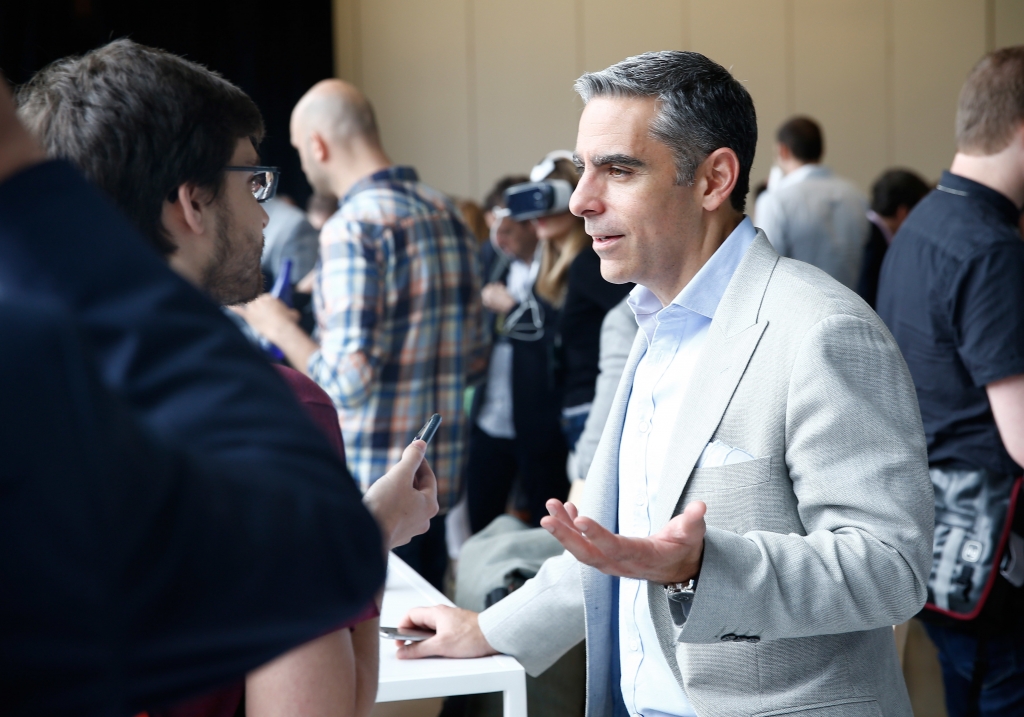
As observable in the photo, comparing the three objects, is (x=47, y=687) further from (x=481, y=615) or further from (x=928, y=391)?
(x=928, y=391)

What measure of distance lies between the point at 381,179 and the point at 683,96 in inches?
50.1

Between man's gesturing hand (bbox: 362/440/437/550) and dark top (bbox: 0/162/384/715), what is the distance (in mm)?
530

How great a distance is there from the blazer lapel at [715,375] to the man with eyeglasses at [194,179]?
32 centimetres

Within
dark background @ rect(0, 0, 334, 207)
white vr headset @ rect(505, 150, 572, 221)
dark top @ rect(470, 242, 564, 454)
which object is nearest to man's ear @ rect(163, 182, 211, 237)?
white vr headset @ rect(505, 150, 572, 221)

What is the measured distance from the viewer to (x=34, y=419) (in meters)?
0.32

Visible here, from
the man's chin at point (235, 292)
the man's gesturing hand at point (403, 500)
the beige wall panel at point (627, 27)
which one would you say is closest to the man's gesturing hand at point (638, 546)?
the man's gesturing hand at point (403, 500)

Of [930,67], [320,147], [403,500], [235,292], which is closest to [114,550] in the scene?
[403,500]

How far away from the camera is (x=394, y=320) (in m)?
2.41

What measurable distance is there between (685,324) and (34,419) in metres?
1.11

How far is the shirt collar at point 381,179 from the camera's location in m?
2.48

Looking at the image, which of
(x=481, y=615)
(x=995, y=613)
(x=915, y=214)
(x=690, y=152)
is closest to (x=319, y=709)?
(x=481, y=615)

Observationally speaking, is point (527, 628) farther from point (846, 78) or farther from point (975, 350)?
point (846, 78)

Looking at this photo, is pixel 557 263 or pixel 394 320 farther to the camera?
pixel 557 263

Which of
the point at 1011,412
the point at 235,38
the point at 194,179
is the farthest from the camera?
the point at 235,38
